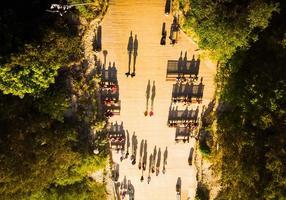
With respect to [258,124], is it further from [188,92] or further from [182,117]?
[182,117]

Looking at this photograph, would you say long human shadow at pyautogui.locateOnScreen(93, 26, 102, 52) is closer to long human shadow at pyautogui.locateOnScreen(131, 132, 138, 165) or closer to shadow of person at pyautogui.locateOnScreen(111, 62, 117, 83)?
shadow of person at pyautogui.locateOnScreen(111, 62, 117, 83)

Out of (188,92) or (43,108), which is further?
(188,92)

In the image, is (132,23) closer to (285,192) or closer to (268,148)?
(268,148)

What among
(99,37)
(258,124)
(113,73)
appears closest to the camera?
(258,124)

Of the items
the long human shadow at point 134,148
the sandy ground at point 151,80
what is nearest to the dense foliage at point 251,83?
the sandy ground at point 151,80

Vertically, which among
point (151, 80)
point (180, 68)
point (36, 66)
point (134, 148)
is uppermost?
point (36, 66)

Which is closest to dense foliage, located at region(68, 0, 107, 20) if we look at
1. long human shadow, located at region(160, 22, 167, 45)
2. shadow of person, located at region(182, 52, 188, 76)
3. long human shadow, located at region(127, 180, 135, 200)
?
long human shadow, located at region(160, 22, 167, 45)

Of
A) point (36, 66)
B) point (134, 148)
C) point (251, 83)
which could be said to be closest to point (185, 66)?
point (251, 83)

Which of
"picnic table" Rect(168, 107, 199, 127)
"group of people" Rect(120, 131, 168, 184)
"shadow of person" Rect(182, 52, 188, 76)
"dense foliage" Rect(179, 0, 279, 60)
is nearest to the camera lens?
"dense foliage" Rect(179, 0, 279, 60)

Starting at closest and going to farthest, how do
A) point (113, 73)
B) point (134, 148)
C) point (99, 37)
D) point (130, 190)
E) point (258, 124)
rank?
1. point (258, 124)
2. point (99, 37)
3. point (113, 73)
4. point (134, 148)
5. point (130, 190)
